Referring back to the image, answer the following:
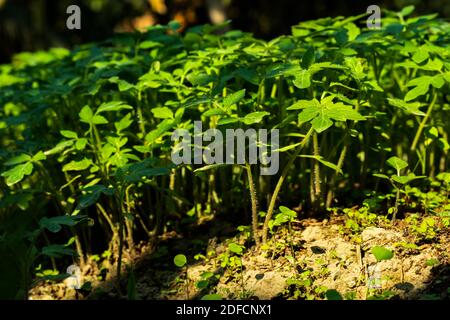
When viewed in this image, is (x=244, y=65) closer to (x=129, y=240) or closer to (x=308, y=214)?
(x=308, y=214)

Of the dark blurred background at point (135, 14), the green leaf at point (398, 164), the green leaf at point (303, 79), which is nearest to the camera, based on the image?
the green leaf at point (303, 79)

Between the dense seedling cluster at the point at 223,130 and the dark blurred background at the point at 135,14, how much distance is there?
6.53 meters

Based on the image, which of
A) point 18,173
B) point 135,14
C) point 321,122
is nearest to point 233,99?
point 321,122

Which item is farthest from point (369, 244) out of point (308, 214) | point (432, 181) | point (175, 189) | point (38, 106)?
point (38, 106)

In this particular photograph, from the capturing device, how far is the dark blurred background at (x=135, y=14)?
9188 millimetres

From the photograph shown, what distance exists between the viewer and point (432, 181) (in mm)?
2633

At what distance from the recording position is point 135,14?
10055mm

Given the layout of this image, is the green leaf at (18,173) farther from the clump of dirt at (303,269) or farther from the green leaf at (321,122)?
the green leaf at (321,122)

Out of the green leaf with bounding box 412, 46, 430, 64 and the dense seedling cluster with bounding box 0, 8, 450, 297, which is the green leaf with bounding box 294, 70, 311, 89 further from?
the green leaf with bounding box 412, 46, 430, 64

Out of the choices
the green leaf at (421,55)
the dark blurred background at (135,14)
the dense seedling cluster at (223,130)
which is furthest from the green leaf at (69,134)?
the dark blurred background at (135,14)

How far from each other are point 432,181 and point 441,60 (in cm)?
52

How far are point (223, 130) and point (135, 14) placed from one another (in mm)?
8106
